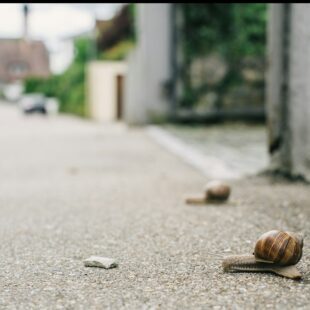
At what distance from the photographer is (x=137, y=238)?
3.57 meters

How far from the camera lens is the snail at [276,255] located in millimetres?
2590

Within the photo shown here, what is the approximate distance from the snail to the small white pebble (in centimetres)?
54

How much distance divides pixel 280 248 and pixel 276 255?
5cm

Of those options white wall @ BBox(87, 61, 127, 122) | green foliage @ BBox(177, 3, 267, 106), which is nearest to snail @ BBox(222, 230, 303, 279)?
green foliage @ BBox(177, 3, 267, 106)

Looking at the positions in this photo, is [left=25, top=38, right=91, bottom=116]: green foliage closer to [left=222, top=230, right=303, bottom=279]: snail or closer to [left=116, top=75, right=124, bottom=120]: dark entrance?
[left=116, top=75, right=124, bottom=120]: dark entrance

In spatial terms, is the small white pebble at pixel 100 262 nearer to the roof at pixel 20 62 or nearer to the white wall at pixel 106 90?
the white wall at pixel 106 90

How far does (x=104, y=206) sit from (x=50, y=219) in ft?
1.94

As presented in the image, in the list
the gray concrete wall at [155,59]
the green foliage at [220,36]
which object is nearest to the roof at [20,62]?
the gray concrete wall at [155,59]

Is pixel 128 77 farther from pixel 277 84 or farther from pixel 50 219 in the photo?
pixel 50 219

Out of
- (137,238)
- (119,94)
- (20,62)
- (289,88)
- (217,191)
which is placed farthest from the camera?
(20,62)

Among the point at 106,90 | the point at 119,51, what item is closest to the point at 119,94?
the point at 106,90

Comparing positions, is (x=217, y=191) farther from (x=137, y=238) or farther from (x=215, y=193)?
(x=137, y=238)

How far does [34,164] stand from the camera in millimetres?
8047

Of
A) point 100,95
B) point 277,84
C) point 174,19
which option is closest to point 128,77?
point 174,19
